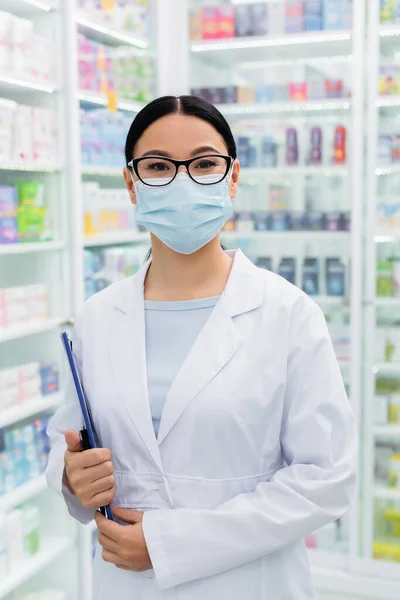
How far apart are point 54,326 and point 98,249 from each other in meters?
0.88

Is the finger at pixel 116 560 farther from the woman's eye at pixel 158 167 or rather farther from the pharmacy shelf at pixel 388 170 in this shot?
the pharmacy shelf at pixel 388 170

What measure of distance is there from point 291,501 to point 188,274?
501 millimetres

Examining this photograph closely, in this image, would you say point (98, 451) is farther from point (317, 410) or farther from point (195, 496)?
point (317, 410)

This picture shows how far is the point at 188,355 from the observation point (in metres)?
1.49

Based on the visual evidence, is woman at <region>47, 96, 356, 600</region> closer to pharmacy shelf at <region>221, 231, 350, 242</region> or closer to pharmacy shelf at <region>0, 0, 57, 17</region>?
pharmacy shelf at <region>0, 0, 57, 17</region>

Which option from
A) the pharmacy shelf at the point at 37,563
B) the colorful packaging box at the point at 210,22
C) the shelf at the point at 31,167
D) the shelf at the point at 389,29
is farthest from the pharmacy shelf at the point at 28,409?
the shelf at the point at 389,29

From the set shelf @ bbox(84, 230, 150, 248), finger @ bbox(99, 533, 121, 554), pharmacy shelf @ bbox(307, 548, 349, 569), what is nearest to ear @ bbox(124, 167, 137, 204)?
finger @ bbox(99, 533, 121, 554)

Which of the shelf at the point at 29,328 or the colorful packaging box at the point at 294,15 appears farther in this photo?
the colorful packaging box at the point at 294,15

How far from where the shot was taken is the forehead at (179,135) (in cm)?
149

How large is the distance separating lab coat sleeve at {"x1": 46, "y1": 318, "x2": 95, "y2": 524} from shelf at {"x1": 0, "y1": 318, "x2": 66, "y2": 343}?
60.8 inches

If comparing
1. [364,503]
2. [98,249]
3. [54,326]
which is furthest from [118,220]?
[364,503]

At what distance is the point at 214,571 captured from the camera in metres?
1.41

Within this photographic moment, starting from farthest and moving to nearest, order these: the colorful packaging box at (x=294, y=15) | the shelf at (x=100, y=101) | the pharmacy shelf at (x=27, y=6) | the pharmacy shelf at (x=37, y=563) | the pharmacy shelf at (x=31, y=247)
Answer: the colorful packaging box at (x=294, y=15) < the shelf at (x=100, y=101) < the pharmacy shelf at (x=27, y=6) < the pharmacy shelf at (x=37, y=563) < the pharmacy shelf at (x=31, y=247)

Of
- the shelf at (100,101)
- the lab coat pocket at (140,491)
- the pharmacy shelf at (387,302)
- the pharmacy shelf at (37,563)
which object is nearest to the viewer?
the lab coat pocket at (140,491)
